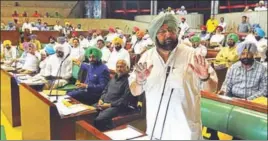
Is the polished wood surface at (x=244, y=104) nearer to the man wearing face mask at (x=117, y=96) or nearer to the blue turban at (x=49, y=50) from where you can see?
the man wearing face mask at (x=117, y=96)

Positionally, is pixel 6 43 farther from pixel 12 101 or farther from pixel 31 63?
pixel 12 101

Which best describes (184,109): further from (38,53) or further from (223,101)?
(38,53)

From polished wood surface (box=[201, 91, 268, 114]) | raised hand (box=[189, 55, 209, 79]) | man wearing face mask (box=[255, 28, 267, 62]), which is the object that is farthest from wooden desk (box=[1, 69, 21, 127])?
man wearing face mask (box=[255, 28, 267, 62])

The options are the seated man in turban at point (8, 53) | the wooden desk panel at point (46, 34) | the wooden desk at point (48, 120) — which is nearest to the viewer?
the wooden desk at point (48, 120)

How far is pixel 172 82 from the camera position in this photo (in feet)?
4.08

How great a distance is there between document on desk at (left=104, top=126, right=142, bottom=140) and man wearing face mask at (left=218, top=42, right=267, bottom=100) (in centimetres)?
141

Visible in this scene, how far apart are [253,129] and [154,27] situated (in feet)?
2.98

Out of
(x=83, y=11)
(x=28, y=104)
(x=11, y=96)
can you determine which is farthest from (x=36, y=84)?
(x=83, y=11)

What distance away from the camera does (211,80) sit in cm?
120

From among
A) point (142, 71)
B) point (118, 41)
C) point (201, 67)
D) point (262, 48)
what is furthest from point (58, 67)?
point (262, 48)

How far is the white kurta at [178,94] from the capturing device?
1.25m

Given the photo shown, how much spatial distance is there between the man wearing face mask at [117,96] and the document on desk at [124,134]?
35.6 inches

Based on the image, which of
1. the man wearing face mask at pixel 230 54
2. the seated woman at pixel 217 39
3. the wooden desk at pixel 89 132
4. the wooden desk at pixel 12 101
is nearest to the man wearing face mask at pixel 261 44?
the man wearing face mask at pixel 230 54

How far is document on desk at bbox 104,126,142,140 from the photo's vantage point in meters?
1.40
